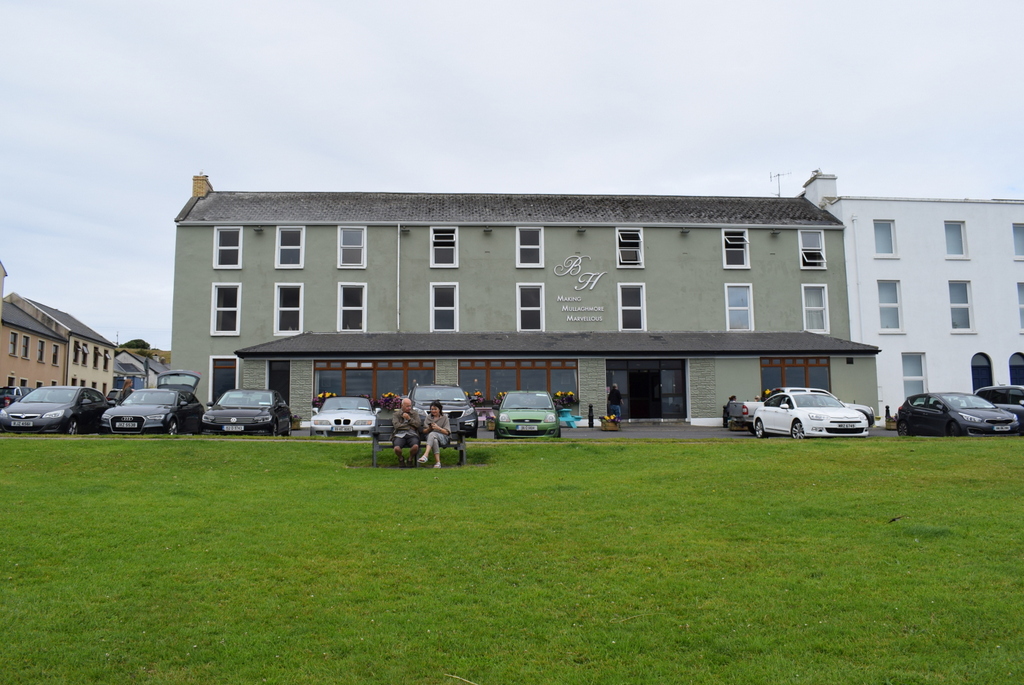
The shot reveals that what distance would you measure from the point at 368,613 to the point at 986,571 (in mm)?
5133

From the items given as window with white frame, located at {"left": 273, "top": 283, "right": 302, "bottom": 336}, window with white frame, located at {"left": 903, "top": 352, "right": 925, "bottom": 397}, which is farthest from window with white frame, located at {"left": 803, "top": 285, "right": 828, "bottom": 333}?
window with white frame, located at {"left": 273, "top": 283, "right": 302, "bottom": 336}

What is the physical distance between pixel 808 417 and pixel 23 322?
167 feet

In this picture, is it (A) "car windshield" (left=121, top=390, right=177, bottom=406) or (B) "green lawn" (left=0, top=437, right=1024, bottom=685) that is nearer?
(B) "green lawn" (left=0, top=437, right=1024, bottom=685)

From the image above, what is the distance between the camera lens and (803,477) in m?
→ 12.0

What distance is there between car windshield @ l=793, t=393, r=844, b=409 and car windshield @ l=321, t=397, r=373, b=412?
40.2 ft

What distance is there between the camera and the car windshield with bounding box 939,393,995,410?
22.2 metres

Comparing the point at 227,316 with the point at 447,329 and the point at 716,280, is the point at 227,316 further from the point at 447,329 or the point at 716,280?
the point at 716,280

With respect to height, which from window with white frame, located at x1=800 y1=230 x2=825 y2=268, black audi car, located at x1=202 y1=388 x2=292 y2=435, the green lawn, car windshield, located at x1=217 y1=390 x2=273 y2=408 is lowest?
the green lawn

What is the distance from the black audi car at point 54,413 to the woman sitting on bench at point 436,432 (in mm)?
11591

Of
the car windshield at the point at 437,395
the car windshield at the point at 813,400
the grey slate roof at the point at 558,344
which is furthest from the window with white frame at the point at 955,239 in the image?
the car windshield at the point at 437,395

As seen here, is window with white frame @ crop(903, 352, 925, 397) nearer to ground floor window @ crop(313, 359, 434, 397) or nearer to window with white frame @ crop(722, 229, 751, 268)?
window with white frame @ crop(722, 229, 751, 268)

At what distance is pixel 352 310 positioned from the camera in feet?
112

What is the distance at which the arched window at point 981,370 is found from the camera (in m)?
35.9

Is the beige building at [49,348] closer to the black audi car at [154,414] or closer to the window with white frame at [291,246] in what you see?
the window with white frame at [291,246]
